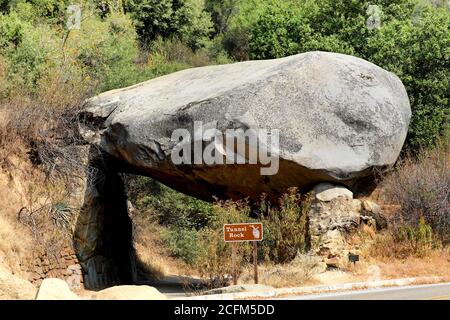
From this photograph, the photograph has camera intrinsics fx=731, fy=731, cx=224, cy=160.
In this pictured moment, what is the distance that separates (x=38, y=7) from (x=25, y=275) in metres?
24.6

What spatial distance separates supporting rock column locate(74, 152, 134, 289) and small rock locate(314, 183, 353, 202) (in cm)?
590

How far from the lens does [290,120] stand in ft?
52.6

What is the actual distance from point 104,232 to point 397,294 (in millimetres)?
9900

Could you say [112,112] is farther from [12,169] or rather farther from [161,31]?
[161,31]

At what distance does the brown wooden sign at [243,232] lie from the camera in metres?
13.3

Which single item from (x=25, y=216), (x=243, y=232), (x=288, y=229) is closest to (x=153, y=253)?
(x=25, y=216)

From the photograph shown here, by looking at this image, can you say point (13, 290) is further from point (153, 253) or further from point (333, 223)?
point (153, 253)

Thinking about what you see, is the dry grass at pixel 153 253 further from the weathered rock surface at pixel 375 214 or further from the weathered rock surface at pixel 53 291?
the weathered rock surface at pixel 53 291

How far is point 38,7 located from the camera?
37.6m

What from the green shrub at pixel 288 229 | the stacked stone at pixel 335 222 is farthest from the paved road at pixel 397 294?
the green shrub at pixel 288 229

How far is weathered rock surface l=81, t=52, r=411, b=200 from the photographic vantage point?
15.9 metres

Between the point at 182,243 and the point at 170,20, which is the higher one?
the point at 170,20

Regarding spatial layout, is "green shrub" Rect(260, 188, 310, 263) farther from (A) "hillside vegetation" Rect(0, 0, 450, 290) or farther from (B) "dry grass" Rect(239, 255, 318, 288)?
(B) "dry grass" Rect(239, 255, 318, 288)
